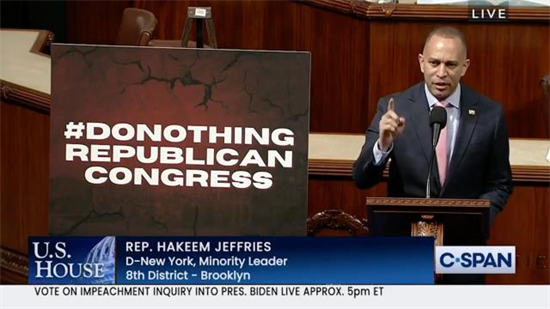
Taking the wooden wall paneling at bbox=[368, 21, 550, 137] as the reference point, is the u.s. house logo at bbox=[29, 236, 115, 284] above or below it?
below

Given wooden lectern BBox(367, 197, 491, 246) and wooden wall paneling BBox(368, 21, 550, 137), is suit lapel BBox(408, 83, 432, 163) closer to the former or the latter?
wooden lectern BBox(367, 197, 491, 246)

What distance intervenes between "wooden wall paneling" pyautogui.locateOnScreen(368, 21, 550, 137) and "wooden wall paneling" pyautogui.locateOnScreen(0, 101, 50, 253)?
6.32ft

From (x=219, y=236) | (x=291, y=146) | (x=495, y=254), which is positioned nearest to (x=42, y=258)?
(x=219, y=236)

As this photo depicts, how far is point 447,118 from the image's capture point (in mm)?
3838

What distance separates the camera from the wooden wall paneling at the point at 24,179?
5.05 m

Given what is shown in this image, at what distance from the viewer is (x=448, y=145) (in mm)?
3814

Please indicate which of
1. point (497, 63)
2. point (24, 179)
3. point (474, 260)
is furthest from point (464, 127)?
point (497, 63)

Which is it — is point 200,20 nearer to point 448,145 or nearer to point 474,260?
point 448,145

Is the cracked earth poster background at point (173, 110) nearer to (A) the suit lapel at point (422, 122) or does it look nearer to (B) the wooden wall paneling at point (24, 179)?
(A) the suit lapel at point (422, 122)

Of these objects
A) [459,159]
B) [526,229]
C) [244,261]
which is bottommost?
[526,229]

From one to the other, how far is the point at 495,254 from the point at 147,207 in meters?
0.86

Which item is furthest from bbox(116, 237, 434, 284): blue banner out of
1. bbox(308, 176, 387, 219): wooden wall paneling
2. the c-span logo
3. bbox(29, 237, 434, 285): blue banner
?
bbox(308, 176, 387, 219): wooden wall paneling

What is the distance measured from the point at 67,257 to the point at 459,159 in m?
1.19

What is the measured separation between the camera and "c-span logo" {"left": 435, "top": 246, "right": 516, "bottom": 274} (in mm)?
3281
